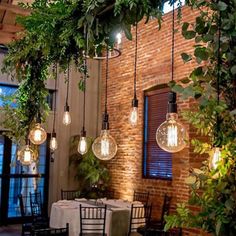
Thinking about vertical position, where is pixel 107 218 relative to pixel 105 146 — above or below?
below

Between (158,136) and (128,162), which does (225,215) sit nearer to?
(158,136)

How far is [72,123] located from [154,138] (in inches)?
95.1

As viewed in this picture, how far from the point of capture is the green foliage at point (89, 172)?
8.37m

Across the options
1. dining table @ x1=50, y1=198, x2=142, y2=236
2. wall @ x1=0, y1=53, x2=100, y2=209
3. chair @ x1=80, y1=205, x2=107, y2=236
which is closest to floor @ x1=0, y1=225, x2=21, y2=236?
wall @ x1=0, y1=53, x2=100, y2=209

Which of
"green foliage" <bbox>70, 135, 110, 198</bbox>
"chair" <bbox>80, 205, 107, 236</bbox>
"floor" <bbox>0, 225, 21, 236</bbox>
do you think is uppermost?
"green foliage" <bbox>70, 135, 110, 198</bbox>

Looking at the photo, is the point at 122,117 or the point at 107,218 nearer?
the point at 107,218

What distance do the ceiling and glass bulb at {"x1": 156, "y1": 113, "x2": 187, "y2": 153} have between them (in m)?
2.37

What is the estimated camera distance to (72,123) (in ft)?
29.7

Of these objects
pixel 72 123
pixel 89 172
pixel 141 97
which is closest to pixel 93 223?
pixel 89 172

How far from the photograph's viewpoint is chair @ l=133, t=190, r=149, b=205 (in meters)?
7.42

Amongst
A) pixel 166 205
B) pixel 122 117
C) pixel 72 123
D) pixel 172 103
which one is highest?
pixel 122 117

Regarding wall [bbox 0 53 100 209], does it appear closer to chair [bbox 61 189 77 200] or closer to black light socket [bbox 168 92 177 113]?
chair [bbox 61 189 77 200]

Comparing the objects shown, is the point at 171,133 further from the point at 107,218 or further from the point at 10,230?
the point at 10,230

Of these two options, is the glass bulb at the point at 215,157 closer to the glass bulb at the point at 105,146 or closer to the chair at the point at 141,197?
the glass bulb at the point at 105,146
